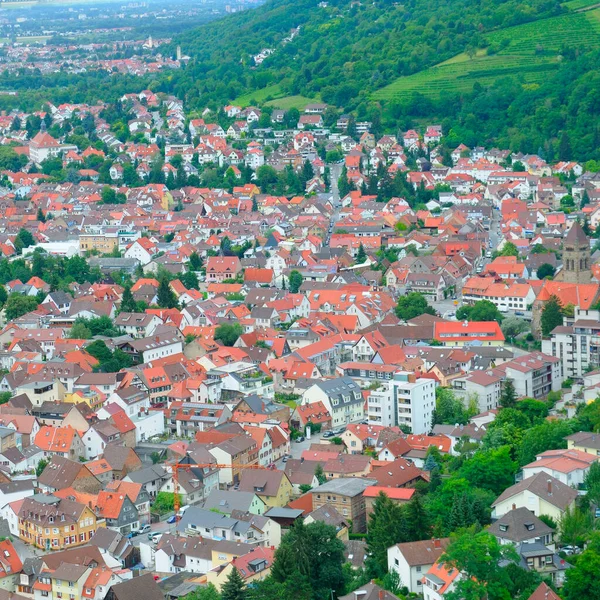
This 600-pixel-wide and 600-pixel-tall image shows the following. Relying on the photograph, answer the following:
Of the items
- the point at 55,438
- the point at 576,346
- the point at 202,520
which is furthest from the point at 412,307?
the point at 202,520

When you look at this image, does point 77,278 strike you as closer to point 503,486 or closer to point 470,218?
point 470,218

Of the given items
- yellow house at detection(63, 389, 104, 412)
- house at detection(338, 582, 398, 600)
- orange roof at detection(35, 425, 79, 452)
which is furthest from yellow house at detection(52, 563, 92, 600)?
yellow house at detection(63, 389, 104, 412)

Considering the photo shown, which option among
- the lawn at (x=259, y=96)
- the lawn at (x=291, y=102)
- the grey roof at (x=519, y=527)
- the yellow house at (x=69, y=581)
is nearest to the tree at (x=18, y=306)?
the yellow house at (x=69, y=581)

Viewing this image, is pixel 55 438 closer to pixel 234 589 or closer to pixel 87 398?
pixel 87 398

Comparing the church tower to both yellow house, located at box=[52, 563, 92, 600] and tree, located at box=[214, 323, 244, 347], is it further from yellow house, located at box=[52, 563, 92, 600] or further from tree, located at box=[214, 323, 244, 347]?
yellow house, located at box=[52, 563, 92, 600]

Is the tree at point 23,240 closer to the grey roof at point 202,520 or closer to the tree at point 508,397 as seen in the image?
the tree at point 508,397

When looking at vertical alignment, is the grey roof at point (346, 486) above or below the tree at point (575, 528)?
below
